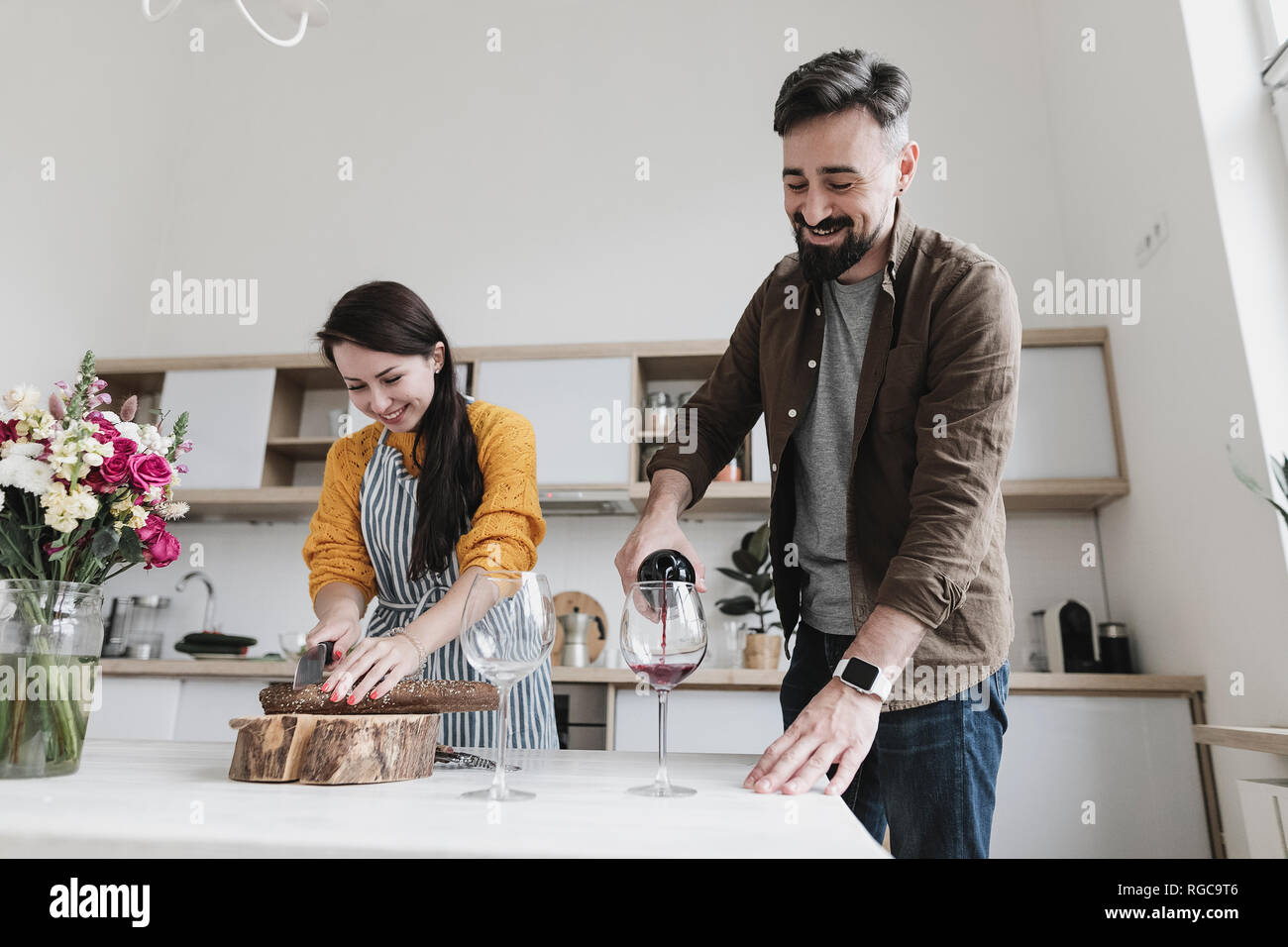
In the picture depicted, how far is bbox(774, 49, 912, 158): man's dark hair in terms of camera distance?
108 centimetres

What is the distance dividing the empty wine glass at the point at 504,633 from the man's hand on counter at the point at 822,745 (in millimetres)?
212

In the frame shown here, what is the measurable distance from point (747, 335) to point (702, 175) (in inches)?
99.8

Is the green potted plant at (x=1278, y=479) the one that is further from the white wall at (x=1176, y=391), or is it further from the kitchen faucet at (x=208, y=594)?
the kitchen faucet at (x=208, y=594)

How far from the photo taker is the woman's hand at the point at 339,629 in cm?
123

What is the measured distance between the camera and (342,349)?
149 centimetres

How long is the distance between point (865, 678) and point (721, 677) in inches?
70.6

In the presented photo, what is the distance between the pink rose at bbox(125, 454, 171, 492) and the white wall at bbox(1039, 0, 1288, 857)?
2.20m

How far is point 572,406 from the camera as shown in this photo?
3.12 meters

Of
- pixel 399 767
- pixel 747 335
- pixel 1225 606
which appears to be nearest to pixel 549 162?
pixel 747 335

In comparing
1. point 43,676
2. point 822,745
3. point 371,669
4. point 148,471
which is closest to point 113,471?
point 148,471

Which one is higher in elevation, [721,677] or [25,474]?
[25,474]

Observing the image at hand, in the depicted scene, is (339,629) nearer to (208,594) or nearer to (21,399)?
(21,399)

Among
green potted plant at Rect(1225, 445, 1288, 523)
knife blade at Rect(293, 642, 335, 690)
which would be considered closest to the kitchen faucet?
knife blade at Rect(293, 642, 335, 690)

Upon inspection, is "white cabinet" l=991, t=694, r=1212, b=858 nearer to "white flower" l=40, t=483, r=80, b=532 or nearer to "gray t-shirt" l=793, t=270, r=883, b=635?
"gray t-shirt" l=793, t=270, r=883, b=635
